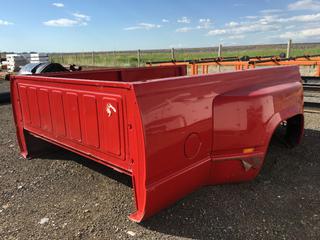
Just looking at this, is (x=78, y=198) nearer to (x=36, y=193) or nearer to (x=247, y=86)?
(x=36, y=193)

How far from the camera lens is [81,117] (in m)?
3.04

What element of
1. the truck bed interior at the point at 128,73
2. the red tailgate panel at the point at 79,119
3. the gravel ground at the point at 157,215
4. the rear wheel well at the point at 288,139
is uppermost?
the truck bed interior at the point at 128,73

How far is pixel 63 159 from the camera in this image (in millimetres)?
4309

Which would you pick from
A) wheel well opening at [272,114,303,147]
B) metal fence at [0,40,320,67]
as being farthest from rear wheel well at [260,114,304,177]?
metal fence at [0,40,320,67]

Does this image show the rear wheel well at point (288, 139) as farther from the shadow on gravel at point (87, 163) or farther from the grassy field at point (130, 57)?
the grassy field at point (130, 57)

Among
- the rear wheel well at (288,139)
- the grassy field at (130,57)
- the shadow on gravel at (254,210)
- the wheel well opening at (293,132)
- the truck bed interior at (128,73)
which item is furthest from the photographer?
the grassy field at (130,57)

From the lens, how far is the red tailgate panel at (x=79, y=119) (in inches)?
105

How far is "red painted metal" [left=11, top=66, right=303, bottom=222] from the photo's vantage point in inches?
93.7

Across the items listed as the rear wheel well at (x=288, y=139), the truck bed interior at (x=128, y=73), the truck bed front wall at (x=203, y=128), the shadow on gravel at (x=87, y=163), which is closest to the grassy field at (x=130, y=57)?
the truck bed interior at (x=128, y=73)

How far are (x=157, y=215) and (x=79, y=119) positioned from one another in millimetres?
1226

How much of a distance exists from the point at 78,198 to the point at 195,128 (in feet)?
4.99

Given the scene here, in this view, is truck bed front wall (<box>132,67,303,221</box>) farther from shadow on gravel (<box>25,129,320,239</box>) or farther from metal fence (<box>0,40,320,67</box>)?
metal fence (<box>0,40,320,67</box>)

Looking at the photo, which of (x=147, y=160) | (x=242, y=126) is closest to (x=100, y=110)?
(x=147, y=160)

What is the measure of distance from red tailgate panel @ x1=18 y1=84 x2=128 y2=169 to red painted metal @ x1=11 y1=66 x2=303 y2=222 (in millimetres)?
10
